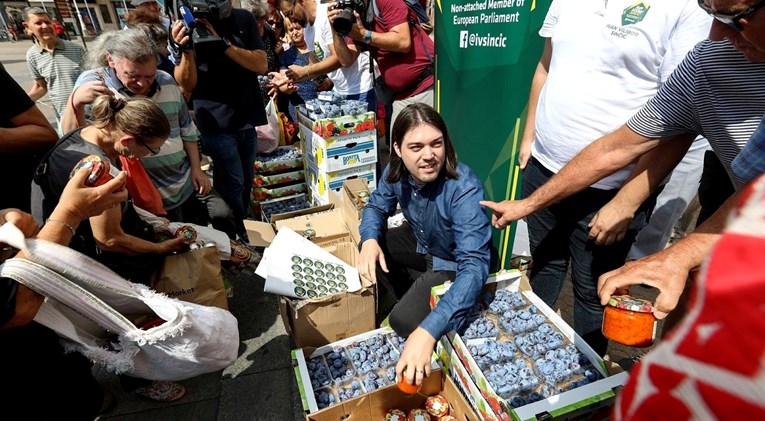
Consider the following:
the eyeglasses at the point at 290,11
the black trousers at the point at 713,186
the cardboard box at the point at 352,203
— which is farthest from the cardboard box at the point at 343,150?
the black trousers at the point at 713,186

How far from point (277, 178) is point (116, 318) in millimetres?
2558

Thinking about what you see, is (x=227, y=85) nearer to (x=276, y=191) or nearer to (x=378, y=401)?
(x=276, y=191)

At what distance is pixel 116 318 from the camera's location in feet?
4.73

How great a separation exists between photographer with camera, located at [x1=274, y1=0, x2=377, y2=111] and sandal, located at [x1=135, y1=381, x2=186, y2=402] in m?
2.82

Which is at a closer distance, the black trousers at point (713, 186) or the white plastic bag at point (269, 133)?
the black trousers at point (713, 186)

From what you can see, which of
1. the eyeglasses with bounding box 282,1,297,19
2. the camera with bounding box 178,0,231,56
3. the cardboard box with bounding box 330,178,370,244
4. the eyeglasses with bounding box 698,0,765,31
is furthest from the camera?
the eyeglasses with bounding box 282,1,297,19

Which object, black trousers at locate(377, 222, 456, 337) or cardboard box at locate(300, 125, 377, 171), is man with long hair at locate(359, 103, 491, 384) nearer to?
black trousers at locate(377, 222, 456, 337)

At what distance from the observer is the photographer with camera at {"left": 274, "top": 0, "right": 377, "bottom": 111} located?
379 centimetres

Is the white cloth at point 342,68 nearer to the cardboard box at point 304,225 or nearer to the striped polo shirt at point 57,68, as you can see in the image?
the cardboard box at point 304,225

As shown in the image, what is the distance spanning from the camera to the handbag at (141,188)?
205cm

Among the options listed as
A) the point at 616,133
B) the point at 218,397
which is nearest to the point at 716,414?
the point at 616,133

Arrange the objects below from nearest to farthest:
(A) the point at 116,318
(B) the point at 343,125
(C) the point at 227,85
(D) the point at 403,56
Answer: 1. (A) the point at 116,318
2. (C) the point at 227,85
3. (D) the point at 403,56
4. (B) the point at 343,125

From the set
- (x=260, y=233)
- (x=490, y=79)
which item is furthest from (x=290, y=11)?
(x=490, y=79)

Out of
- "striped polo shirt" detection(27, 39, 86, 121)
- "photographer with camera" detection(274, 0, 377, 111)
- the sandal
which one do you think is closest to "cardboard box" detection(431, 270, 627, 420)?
the sandal
